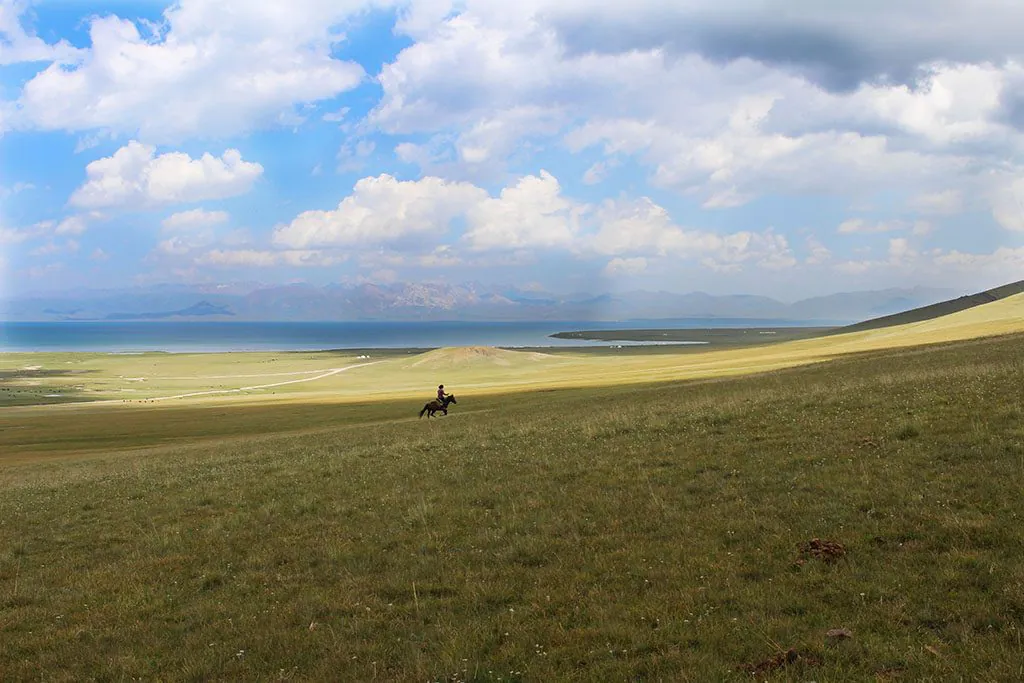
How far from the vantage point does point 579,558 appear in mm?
10938

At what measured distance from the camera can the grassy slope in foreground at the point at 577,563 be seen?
7.77 m

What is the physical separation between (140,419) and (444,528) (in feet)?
217

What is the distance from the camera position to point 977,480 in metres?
11.6

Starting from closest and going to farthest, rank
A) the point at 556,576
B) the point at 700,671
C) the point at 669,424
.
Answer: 1. the point at 700,671
2. the point at 556,576
3. the point at 669,424

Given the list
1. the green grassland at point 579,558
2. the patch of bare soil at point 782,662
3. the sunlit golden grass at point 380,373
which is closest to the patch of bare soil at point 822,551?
the green grassland at point 579,558

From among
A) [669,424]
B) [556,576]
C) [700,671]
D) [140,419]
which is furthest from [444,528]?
[140,419]

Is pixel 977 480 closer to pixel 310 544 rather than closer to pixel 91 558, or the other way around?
pixel 310 544

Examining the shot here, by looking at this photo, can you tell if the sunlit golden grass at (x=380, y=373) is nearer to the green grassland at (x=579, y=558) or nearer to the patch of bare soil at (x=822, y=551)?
the green grassland at (x=579, y=558)

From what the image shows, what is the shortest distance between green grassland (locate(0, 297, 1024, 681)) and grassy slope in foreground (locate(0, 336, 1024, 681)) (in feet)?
0.17

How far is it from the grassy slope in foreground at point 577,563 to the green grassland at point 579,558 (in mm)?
52

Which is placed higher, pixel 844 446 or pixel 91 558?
pixel 844 446

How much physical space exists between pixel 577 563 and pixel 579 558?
0.20m

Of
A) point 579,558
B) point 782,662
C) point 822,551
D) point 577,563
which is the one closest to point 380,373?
point 579,558

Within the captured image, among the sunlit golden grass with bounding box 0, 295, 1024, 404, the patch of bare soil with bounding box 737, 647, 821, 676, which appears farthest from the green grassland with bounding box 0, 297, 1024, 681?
the sunlit golden grass with bounding box 0, 295, 1024, 404
